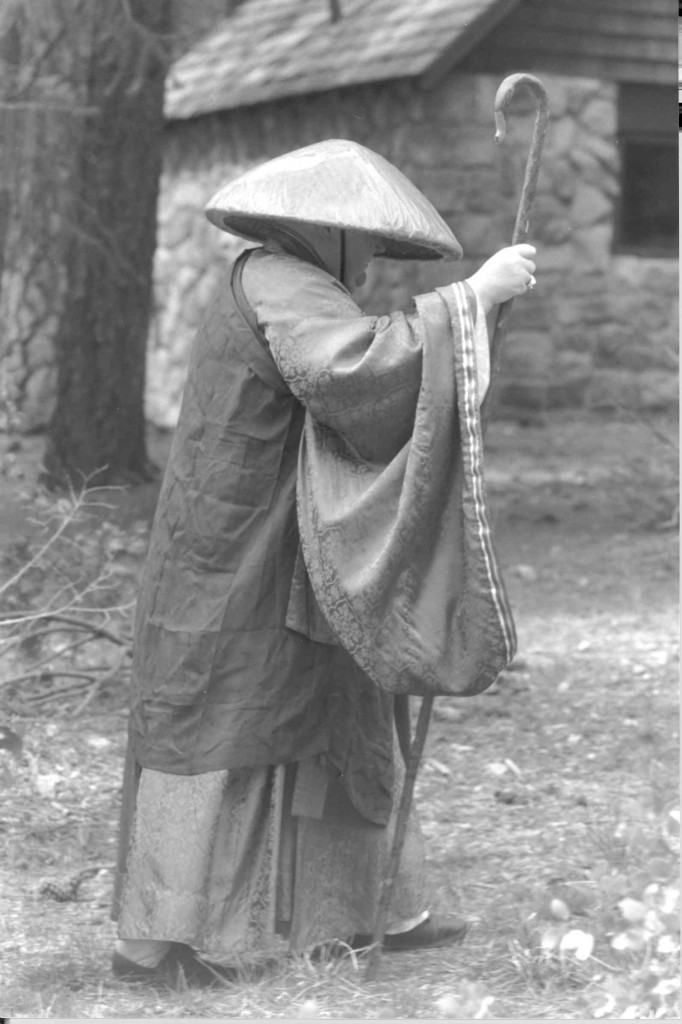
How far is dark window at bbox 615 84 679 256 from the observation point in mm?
8242

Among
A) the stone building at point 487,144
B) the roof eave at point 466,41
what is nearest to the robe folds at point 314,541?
the stone building at point 487,144

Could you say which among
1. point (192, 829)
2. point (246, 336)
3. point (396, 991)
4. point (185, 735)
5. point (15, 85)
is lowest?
point (396, 991)

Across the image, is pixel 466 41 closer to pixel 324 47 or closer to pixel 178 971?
pixel 324 47

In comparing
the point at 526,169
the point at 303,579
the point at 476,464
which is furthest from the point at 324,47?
the point at 476,464

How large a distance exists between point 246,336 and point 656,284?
6078mm

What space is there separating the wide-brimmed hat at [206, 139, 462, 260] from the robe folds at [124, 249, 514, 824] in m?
0.10

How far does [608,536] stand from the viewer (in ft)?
22.3

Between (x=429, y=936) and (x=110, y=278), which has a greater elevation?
(x=110, y=278)

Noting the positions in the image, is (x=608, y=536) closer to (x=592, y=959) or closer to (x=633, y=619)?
(x=633, y=619)

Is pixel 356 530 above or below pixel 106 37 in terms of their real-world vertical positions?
below

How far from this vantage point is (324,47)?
7719 millimetres

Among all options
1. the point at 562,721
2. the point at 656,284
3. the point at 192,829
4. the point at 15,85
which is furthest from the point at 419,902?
the point at 656,284

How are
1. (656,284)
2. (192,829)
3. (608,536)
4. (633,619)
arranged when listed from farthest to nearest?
1. (656,284)
2. (608,536)
3. (633,619)
4. (192,829)

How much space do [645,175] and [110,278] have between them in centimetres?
381
